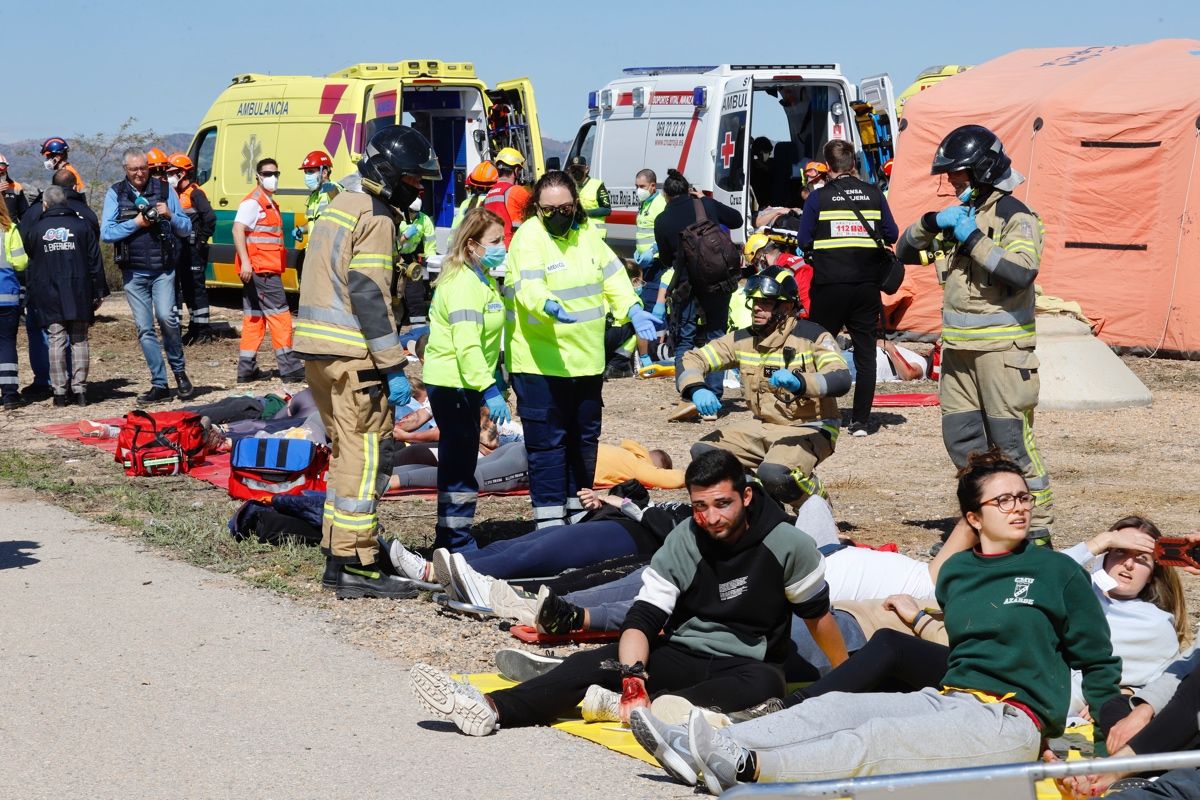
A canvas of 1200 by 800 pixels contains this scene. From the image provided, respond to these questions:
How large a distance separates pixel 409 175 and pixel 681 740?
3.17 metres

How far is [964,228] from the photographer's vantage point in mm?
7207

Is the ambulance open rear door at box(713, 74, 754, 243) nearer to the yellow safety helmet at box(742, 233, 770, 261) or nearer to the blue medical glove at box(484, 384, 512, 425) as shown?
the yellow safety helmet at box(742, 233, 770, 261)

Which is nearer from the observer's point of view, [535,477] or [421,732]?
[421,732]

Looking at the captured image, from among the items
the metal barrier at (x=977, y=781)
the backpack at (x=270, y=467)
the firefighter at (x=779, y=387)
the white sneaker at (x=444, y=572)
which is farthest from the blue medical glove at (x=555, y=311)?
the metal barrier at (x=977, y=781)

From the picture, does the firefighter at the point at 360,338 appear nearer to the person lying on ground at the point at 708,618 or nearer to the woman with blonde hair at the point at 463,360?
the woman with blonde hair at the point at 463,360

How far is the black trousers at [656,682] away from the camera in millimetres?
4898

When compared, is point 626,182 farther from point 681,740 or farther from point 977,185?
point 681,740

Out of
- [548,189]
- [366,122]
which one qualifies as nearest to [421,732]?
[548,189]

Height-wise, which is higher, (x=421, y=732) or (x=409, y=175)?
(x=409, y=175)

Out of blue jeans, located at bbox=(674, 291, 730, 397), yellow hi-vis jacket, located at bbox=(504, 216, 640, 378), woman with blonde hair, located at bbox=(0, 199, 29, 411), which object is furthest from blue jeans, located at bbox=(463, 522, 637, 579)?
woman with blonde hair, located at bbox=(0, 199, 29, 411)

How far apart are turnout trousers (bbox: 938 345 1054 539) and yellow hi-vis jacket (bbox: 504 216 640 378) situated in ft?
6.00

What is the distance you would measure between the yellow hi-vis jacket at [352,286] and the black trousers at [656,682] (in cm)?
201

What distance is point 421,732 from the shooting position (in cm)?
492

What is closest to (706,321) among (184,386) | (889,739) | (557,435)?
(184,386)
